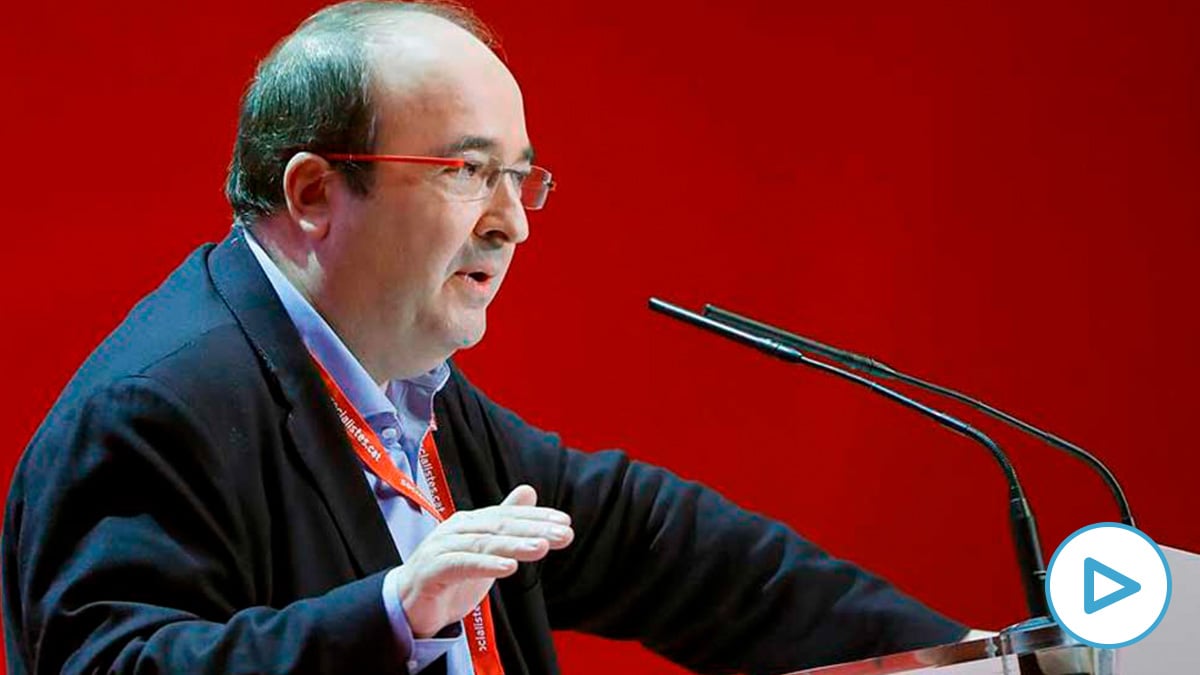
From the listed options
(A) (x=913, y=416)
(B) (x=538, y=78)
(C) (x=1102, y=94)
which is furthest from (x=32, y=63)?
(C) (x=1102, y=94)

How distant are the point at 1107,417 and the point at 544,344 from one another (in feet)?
3.58

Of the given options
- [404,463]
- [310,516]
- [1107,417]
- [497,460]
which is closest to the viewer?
[310,516]

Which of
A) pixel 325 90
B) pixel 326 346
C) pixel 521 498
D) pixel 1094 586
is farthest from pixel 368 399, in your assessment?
pixel 1094 586

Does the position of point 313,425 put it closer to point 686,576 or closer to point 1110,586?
point 686,576

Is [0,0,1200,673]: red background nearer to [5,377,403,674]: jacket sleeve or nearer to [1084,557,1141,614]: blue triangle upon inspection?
[5,377,403,674]: jacket sleeve

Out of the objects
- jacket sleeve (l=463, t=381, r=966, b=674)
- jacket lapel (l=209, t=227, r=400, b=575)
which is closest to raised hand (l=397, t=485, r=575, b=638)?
jacket lapel (l=209, t=227, r=400, b=575)

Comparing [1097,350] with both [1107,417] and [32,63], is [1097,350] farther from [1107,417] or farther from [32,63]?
[32,63]

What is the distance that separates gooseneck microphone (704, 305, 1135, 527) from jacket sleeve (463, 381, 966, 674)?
0.34 m

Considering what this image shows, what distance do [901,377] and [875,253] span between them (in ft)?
4.88

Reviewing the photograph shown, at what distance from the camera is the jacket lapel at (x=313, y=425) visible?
1.61 meters

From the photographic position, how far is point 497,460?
193cm

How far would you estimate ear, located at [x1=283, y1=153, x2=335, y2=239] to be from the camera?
65.4 inches

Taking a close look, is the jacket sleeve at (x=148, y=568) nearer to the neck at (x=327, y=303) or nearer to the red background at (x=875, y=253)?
the neck at (x=327, y=303)

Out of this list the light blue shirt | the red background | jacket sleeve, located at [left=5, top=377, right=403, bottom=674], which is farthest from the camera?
the red background
